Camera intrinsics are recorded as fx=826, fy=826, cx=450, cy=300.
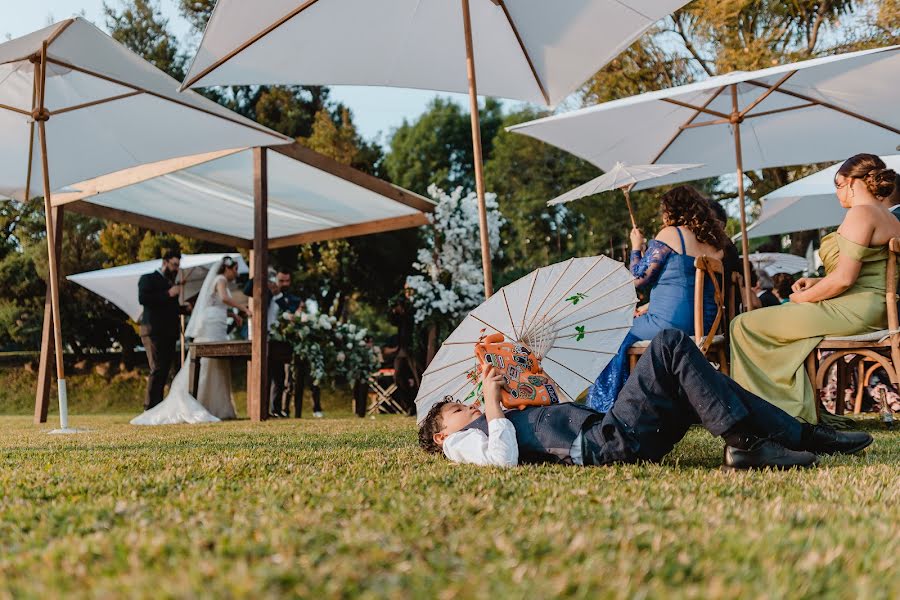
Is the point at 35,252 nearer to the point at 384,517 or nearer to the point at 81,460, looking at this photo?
the point at 81,460

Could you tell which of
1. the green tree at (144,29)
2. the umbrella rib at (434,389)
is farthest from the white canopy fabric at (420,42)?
the green tree at (144,29)

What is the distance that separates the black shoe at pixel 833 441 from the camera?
3668 mm

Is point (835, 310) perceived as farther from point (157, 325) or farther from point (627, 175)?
point (157, 325)

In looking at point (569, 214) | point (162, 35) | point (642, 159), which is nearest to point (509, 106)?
point (569, 214)

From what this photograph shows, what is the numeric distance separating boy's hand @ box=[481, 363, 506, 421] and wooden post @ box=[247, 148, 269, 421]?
584cm

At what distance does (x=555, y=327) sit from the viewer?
4.53 metres

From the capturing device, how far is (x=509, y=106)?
107 ft

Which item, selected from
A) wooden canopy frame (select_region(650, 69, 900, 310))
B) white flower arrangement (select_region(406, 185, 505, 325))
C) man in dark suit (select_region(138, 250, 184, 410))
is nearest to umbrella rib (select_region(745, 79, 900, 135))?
wooden canopy frame (select_region(650, 69, 900, 310))

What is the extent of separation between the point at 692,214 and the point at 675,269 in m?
0.39

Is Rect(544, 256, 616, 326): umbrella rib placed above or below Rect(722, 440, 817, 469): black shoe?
above

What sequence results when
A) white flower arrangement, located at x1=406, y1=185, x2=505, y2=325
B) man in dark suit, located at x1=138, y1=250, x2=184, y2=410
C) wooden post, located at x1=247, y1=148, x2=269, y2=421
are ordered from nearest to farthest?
wooden post, located at x1=247, y1=148, x2=269, y2=421
man in dark suit, located at x1=138, y1=250, x2=184, y2=410
white flower arrangement, located at x1=406, y1=185, x2=505, y2=325

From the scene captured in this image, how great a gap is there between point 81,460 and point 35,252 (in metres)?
17.6

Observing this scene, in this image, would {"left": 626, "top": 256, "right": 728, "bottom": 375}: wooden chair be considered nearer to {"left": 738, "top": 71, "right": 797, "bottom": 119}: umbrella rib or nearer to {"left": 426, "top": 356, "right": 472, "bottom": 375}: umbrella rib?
{"left": 426, "top": 356, "right": 472, "bottom": 375}: umbrella rib

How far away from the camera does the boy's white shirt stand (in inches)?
134
